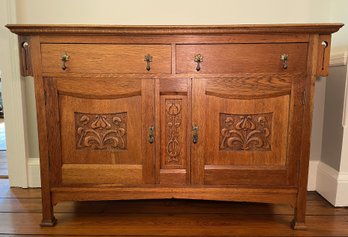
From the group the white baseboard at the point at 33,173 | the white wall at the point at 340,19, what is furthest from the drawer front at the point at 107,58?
the white wall at the point at 340,19

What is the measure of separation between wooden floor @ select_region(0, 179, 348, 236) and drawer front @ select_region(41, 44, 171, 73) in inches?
29.2

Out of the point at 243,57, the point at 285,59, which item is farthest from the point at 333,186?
the point at 243,57

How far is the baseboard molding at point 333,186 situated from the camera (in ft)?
5.06

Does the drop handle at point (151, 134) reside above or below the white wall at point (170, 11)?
below

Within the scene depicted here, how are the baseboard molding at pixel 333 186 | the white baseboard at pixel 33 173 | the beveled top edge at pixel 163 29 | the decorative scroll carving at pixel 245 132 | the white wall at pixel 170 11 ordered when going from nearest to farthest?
the beveled top edge at pixel 163 29 → the decorative scroll carving at pixel 245 132 → the baseboard molding at pixel 333 186 → the white wall at pixel 170 11 → the white baseboard at pixel 33 173

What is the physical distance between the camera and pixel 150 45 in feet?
3.93

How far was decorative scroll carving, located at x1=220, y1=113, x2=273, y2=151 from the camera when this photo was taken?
1249 mm

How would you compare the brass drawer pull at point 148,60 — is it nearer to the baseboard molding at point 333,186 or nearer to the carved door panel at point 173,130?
the carved door panel at point 173,130

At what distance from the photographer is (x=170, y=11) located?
1684 millimetres

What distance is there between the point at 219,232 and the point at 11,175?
54.1 inches

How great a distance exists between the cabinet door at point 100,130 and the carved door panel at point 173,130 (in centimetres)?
4

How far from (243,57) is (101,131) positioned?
2.33 ft

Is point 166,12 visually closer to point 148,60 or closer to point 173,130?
point 148,60

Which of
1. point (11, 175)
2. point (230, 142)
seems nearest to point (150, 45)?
point (230, 142)
